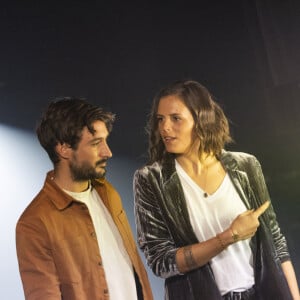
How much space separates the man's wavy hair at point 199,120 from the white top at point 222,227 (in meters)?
0.17

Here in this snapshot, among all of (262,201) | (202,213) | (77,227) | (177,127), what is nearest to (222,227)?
(202,213)

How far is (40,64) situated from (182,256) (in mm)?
1022

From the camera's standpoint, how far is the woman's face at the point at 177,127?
6.53ft

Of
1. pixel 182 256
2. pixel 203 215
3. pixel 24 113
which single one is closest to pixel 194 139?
pixel 203 215

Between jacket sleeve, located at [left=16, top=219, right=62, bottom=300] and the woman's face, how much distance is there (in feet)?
1.89

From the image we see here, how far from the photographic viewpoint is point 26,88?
2262mm

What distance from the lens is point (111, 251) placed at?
187 centimetres

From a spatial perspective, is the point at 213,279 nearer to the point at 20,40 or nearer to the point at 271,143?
the point at 271,143

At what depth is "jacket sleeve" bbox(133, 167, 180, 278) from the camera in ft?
6.31

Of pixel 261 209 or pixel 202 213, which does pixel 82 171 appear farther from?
pixel 261 209

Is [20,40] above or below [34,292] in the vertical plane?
above

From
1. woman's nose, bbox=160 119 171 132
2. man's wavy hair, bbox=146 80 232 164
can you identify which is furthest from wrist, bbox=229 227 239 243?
woman's nose, bbox=160 119 171 132

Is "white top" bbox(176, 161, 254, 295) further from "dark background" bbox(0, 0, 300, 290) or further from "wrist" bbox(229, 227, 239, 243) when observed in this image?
"dark background" bbox(0, 0, 300, 290)

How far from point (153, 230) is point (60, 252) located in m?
0.37
